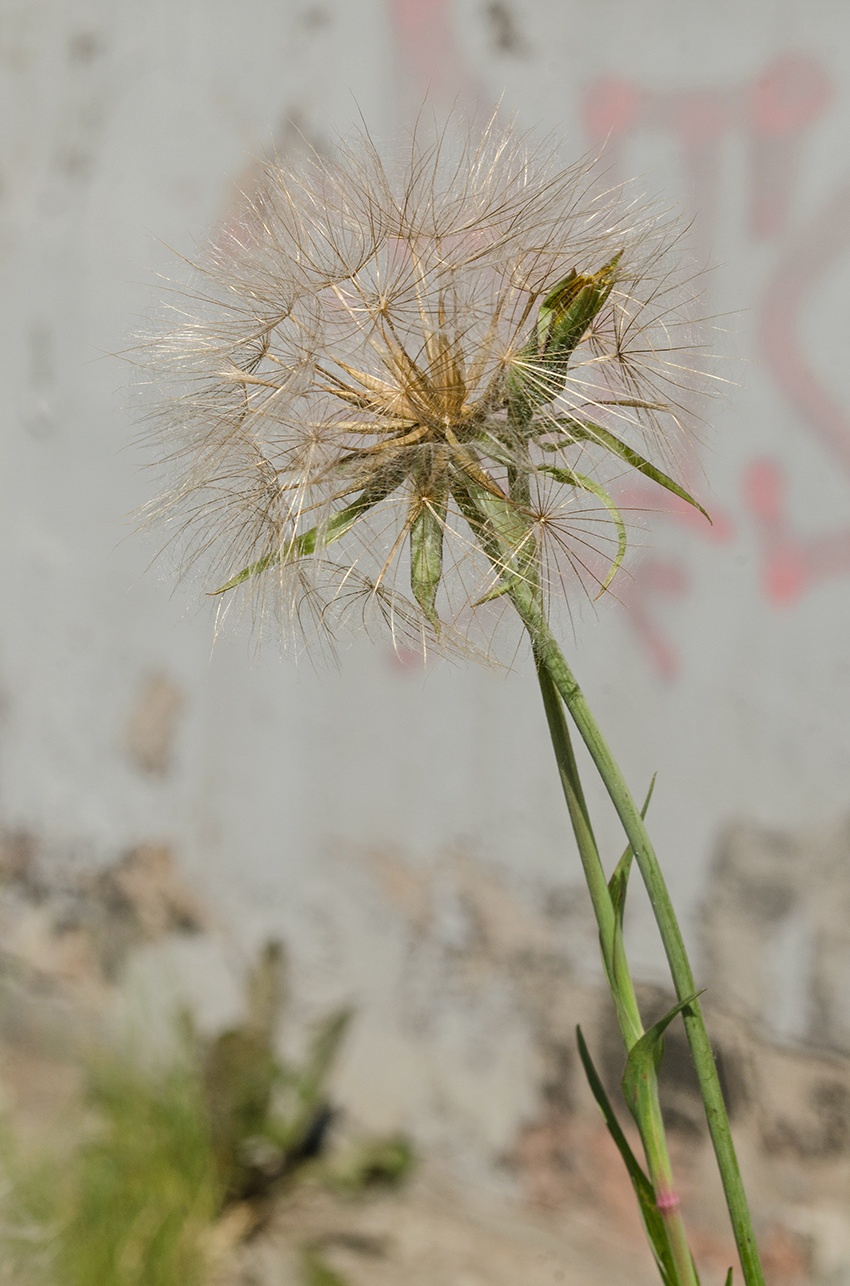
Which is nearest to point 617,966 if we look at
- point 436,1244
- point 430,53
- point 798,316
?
point 798,316

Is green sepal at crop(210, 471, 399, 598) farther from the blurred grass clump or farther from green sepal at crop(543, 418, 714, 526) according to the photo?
the blurred grass clump

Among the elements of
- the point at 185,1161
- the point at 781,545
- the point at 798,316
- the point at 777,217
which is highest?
the point at 777,217

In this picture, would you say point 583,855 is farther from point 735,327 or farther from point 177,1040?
point 177,1040

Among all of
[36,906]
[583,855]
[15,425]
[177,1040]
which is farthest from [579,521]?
[36,906]

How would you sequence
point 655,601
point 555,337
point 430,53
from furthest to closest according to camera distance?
point 430,53 → point 655,601 → point 555,337

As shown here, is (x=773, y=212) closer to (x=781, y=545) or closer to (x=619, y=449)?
(x=781, y=545)
